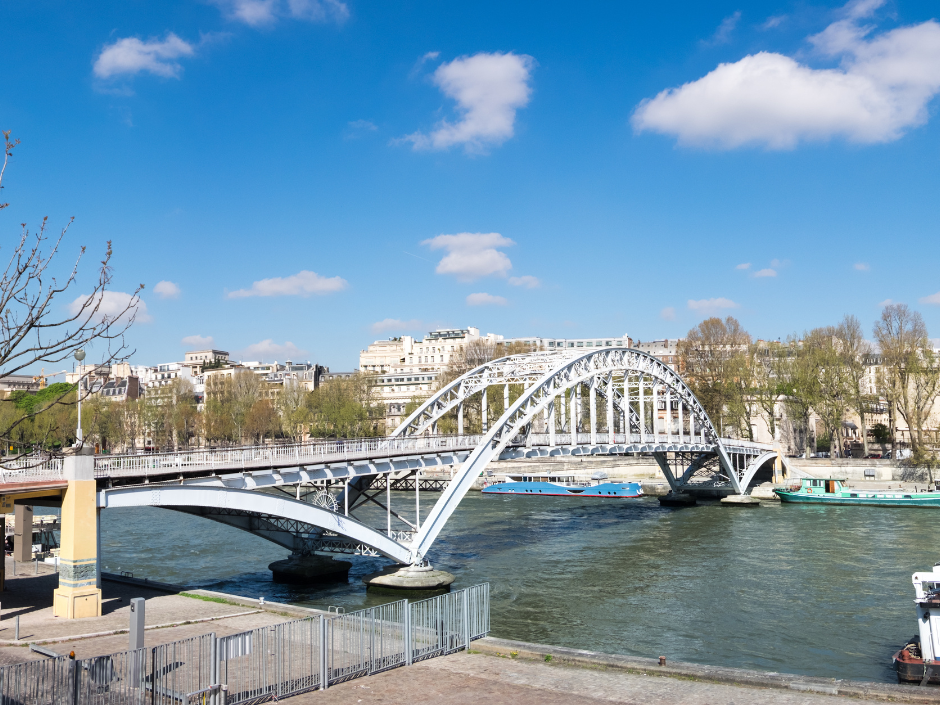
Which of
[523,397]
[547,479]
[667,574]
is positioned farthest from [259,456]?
[547,479]

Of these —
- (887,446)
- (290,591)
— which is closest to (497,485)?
(887,446)

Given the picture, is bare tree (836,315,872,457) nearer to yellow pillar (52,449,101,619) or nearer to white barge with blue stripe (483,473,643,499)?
white barge with blue stripe (483,473,643,499)

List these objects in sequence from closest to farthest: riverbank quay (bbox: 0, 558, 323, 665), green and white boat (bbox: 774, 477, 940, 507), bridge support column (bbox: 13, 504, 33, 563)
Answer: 1. riverbank quay (bbox: 0, 558, 323, 665)
2. bridge support column (bbox: 13, 504, 33, 563)
3. green and white boat (bbox: 774, 477, 940, 507)

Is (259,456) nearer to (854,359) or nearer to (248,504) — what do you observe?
(248,504)

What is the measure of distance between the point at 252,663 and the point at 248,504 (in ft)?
33.3

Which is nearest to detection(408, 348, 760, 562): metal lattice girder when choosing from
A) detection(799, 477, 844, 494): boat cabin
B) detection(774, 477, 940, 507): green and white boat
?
detection(774, 477, 940, 507): green and white boat

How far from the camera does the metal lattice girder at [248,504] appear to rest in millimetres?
20766

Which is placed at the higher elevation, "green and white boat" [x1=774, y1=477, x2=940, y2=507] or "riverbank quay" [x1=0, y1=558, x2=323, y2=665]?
"riverbank quay" [x1=0, y1=558, x2=323, y2=665]

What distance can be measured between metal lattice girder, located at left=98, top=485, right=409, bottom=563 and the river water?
2163 millimetres

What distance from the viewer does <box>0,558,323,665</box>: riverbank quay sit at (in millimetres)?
16797

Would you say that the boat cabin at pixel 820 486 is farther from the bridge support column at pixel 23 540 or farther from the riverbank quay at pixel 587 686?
the bridge support column at pixel 23 540

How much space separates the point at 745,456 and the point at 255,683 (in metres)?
61.2

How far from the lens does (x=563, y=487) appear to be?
232 ft

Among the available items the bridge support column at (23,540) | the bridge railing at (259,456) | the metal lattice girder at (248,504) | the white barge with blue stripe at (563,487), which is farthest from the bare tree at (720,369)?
the bridge support column at (23,540)
